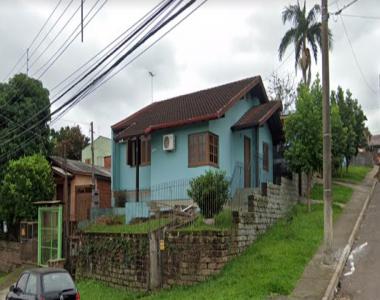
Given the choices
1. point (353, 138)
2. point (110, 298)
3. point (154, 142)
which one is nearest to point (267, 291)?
point (110, 298)

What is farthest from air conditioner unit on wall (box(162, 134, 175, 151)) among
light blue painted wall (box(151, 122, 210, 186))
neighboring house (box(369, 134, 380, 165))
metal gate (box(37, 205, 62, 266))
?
neighboring house (box(369, 134, 380, 165))

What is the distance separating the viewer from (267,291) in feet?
40.8

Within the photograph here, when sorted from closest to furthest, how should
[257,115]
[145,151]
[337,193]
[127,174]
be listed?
[257,115] → [145,151] → [127,174] → [337,193]

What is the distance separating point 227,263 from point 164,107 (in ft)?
40.5

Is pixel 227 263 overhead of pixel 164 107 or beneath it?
beneath

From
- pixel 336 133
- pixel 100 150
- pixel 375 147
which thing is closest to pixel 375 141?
pixel 375 147

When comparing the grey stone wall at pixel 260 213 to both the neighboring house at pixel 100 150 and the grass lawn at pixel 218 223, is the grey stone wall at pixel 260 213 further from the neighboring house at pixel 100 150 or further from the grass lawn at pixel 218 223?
the neighboring house at pixel 100 150

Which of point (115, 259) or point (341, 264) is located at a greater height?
point (341, 264)

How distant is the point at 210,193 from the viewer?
16266mm

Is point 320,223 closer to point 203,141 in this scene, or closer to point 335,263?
point 335,263

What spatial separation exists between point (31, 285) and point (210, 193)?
→ 5831mm

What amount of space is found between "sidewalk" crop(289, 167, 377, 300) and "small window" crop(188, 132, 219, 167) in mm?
5256

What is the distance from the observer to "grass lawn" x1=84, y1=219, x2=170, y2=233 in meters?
16.6

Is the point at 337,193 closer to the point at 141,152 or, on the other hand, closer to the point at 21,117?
the point at 141,152
